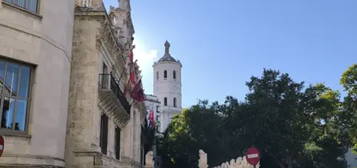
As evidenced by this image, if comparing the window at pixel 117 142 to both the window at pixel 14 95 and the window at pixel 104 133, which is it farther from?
the window at pixel 14 95

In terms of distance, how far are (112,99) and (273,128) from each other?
27.0 m

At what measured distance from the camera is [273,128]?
44.0 metres

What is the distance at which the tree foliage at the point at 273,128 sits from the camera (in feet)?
144

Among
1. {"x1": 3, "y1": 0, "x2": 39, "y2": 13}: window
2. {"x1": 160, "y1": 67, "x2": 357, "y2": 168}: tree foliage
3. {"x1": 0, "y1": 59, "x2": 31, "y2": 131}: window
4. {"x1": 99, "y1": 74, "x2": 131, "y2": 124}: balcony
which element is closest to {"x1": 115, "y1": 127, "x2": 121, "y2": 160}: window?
{"x1": 99, "y1": 74, "x2": 131, "y2": 124}: balcony

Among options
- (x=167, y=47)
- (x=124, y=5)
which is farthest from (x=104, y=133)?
(x=167, y=47)

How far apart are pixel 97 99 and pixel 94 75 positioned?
1112 mm

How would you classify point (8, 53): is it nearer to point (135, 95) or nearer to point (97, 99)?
point (97, 99)

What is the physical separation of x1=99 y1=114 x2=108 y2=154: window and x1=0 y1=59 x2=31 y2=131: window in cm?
660

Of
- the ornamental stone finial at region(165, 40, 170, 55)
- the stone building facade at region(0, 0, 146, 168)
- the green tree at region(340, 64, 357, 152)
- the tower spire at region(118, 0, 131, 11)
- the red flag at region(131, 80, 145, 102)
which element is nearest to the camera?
the stone building facade at region(0, 0, 146, 168)

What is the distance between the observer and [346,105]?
42.9 meters

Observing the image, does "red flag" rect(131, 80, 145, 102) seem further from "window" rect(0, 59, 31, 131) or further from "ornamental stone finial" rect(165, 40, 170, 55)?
"ornamental stone finial" rect(165, 40, 170, 55)

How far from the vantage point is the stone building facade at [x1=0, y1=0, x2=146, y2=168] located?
13.5 meters

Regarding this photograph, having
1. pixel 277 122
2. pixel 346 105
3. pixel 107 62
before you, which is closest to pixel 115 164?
pixel 107 62

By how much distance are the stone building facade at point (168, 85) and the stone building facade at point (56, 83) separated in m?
71.6
